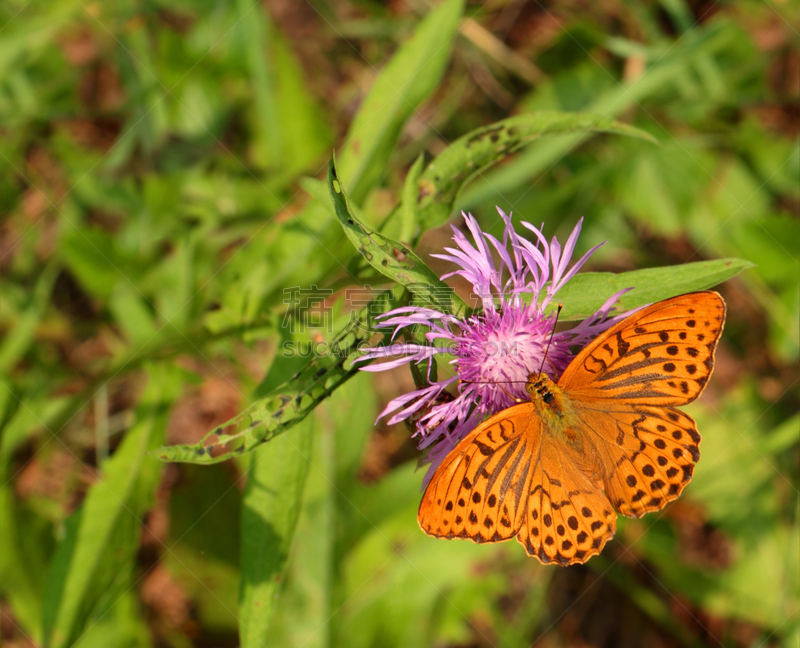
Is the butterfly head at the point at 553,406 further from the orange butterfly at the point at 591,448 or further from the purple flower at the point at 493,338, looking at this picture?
the purple flower at the point at 493,338

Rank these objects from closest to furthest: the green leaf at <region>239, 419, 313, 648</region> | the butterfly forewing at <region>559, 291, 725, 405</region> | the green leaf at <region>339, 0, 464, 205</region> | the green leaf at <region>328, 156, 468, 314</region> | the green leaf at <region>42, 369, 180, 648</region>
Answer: the green leaf at <region>328, 156, 468, 314</region> → the butterfly forewing at <region>559, 291, 725, 405</region> → the green leaf at <region>239, 419, 313, 648</region> → the green leaf at <region>42, 369, 180, 648</region> → the green leaf at <region>339, 0, 464, 205</region>

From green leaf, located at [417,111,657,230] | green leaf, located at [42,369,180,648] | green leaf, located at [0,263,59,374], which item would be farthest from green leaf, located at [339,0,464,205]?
green leaf, located at [0,263,59,374]

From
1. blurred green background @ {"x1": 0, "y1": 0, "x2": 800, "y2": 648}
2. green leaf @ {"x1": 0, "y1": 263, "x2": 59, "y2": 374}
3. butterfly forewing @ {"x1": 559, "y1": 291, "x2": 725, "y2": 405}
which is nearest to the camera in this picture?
butterfly forewing @ {"x1": 559, "y1": 291, "x2": 725, "y2": 405}

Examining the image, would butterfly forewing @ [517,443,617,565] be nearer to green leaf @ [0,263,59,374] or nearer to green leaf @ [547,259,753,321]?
green leaf @ [547,259,753,321]

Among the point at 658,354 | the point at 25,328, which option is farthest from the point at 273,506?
the point at 25,328

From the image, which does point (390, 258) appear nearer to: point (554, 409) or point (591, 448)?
point (554, 409)
